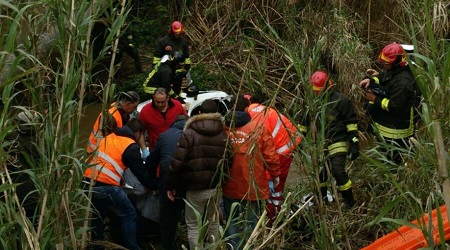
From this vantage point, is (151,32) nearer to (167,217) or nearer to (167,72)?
(167,72)

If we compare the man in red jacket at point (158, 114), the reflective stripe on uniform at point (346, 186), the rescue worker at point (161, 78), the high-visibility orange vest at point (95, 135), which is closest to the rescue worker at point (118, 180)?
the high-visibility orange vest at point (95, 135)

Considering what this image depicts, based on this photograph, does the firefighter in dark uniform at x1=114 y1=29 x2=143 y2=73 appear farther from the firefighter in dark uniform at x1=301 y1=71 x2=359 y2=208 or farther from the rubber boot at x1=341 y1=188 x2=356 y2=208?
the rubber boot at x1=341 y1=188 x2=356 y2=208

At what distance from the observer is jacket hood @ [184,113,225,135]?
5863mm

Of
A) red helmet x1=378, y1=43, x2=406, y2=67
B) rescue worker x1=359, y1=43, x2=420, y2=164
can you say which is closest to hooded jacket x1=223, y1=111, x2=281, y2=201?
rescue worker x1=359, y1=43, x2=420, y2=164

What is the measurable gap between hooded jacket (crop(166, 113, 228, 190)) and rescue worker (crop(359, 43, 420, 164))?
179 cm

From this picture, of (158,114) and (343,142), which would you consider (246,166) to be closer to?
(343,142)

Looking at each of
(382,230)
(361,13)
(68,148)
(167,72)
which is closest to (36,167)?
(68,148)

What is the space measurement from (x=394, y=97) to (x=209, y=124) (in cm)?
206

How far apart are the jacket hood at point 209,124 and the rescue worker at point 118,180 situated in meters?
0.71

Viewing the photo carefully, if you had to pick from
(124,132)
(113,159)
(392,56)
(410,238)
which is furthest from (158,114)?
(410,238)

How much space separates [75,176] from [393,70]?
3866mm

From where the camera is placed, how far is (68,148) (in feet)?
13.6

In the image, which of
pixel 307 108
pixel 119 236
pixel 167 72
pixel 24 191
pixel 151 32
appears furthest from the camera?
pixel 151 32

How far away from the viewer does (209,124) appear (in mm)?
5867
